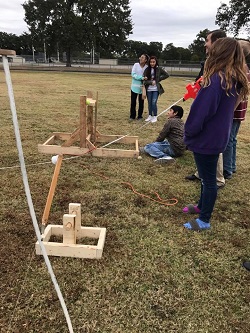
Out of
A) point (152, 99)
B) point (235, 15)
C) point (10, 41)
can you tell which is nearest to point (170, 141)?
point (152, 99)

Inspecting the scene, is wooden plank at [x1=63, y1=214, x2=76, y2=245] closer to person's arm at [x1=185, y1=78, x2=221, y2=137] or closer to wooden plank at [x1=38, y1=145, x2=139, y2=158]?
person's arm at [x1=185, y1=78, x2=221, y2=137]

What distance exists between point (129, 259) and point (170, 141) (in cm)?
272

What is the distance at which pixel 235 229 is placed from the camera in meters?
3.04

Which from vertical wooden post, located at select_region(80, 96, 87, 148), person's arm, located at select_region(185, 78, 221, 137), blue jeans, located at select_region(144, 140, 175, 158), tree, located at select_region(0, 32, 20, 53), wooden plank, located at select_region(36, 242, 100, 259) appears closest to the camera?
person's arm, located at select_region(185, 78, 221, 137)

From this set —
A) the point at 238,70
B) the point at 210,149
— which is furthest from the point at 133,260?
the point at 238,70

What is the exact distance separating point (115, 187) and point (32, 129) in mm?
3183

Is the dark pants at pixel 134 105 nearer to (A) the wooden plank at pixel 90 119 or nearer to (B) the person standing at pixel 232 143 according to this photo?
(A) the wooden plank at pixel 90 119

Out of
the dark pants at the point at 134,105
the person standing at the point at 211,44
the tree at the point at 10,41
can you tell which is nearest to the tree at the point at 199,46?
the tree at the point at 10,41

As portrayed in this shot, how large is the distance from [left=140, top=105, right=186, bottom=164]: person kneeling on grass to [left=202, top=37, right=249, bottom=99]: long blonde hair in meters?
2.25

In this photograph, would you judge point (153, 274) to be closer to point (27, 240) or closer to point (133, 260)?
point (133, 260)

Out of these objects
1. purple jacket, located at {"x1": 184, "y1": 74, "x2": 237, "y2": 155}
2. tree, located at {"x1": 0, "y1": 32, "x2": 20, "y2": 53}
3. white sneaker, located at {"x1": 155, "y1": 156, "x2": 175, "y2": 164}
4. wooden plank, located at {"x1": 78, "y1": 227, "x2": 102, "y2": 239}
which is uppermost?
tree, located at {"x1": 0, "y1": 32, "x2": 20, "y2": 53}

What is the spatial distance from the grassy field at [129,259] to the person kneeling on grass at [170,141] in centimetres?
33

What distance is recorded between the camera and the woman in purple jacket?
2.33 metres

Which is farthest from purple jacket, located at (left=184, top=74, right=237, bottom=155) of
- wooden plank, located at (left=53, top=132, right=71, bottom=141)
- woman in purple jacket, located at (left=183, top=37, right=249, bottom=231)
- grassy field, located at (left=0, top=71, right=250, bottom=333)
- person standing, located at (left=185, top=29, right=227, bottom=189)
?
wooden plank, located at (left=53, top=132, right=71, bottom=141)
